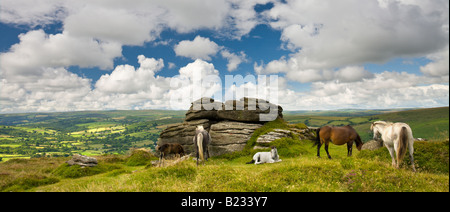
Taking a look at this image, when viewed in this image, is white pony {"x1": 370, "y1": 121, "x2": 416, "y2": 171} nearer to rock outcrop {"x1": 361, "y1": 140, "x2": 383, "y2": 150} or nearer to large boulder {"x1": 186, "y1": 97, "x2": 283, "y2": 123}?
rock outcrop {"x1": 361, "y1": 140, "x2": 383, "y2": 150}

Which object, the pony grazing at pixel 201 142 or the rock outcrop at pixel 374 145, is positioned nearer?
the pony grazing at pixel 201 142

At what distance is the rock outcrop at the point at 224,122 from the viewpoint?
92.0 ft

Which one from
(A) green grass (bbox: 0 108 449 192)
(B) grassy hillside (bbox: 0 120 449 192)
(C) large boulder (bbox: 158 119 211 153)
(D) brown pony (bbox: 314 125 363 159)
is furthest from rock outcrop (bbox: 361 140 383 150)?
(C) large boulder (bbox: 158 119 211 153)

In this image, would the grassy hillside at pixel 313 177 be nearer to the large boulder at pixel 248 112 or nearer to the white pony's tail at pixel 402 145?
the white pony's tail at pixel 402 145

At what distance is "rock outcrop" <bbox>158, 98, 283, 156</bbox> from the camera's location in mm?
28031

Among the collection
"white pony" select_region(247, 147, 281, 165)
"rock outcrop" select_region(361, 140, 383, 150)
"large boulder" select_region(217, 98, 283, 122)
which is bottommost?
"white pony" select_region(247, 147, 281, 165)

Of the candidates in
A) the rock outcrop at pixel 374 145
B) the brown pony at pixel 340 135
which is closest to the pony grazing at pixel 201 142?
the brown pony at pixel 340 135

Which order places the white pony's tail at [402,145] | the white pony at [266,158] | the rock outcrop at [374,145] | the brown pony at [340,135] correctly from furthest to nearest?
the rock outcrop at [374,145] → the white pony at [266,158] → the brown pony at [340,135] → the white pony's tail at [402,145]

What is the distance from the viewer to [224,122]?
31.5 metres

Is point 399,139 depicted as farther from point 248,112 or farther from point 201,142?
point 248,112

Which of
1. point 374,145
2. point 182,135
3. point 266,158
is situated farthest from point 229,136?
point 374,145

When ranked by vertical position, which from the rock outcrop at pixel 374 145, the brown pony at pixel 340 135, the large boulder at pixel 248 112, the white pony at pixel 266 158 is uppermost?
the large boulder at pixel 248 112

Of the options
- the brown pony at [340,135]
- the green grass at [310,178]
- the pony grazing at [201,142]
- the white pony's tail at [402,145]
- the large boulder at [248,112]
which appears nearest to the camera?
the green grass at [310,178]
